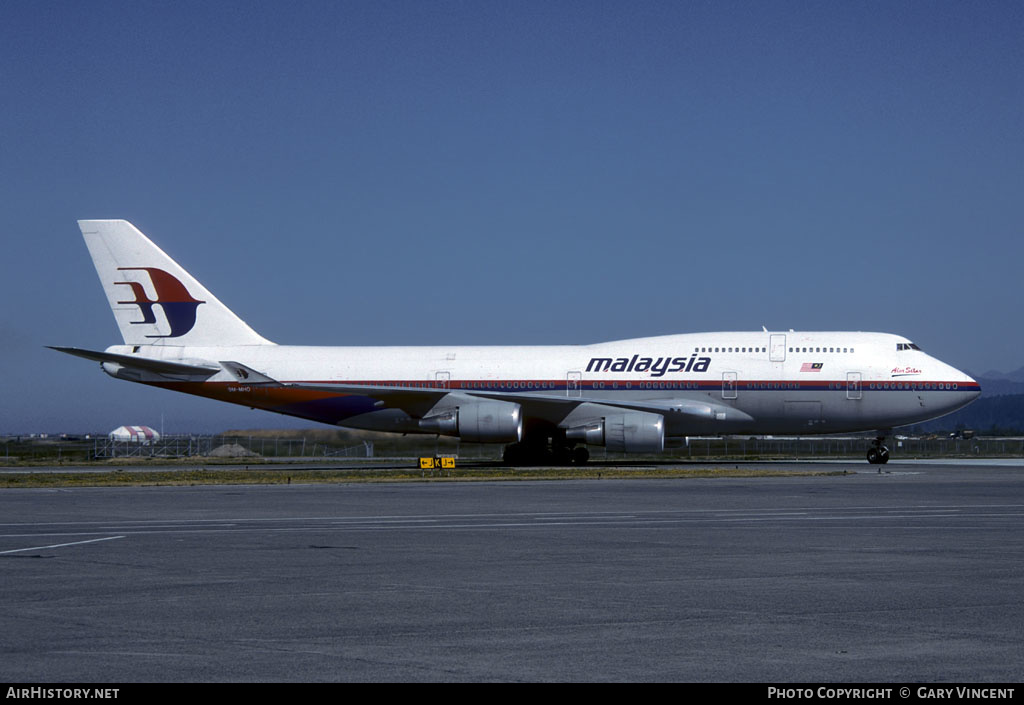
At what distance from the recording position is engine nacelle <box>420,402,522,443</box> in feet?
143

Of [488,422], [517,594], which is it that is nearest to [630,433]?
[488,422]

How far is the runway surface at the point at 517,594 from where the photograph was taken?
807 cm

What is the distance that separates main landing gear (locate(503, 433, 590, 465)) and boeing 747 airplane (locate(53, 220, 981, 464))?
0.06 metres

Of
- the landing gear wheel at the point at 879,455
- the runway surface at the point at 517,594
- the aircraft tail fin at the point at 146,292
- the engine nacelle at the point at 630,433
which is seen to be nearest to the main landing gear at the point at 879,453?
the landing gear wheel at the point at 879,455

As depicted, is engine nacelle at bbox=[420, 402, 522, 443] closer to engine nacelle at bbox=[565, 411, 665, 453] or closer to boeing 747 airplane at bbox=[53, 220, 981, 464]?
boeing 747 airplane at bbox=[53, 220, 981, 464]

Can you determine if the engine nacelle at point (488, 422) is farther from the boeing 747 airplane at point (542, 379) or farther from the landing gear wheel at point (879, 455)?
the landing gear wheel at point (879, 455)

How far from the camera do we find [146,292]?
48.5 m

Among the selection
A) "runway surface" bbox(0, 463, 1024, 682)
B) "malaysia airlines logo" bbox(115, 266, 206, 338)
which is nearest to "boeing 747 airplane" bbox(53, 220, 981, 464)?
"malaysia airlines logo" bbox(115, 266, 206, 338)

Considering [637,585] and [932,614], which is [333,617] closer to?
[637,585]

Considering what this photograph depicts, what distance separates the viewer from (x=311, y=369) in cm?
4719

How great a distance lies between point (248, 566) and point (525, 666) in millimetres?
6655

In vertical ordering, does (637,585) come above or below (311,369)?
below

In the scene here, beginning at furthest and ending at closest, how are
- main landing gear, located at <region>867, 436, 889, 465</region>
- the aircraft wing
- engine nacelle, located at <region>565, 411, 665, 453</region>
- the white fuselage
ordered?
main landing gear, located at <region>867, 436, 889, 465</region> → the white fuselage → the aircraft wing → engine nacelle, located at <region>565, 411, 665, 453</region>

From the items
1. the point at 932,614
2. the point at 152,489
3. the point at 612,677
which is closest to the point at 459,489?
the point at 152,489
